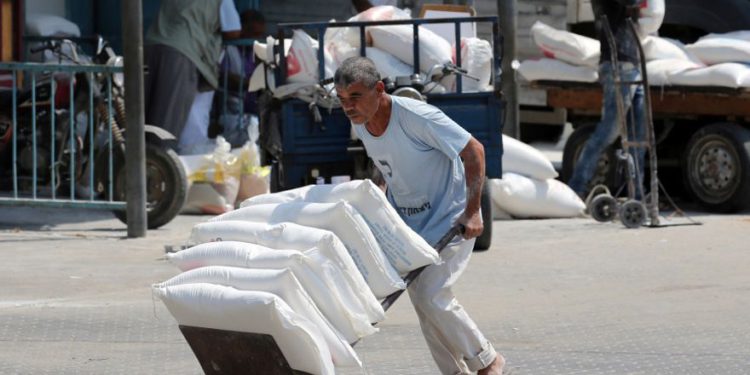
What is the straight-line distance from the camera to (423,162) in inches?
264

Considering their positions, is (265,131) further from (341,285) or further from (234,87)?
(341,285)

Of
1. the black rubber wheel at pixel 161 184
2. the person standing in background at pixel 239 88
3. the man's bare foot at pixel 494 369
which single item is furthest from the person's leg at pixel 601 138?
the man's bare foot at pixel 494 369

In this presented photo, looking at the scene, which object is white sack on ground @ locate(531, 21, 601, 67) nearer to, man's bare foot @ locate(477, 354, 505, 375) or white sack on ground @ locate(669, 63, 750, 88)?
white sack on ground @ locate(669, 63, 750, 88)

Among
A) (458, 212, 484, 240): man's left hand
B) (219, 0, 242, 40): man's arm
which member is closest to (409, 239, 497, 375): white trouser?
(458, 212, 484, 240): man's left hand

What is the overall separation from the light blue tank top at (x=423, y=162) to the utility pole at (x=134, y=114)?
17.4ft

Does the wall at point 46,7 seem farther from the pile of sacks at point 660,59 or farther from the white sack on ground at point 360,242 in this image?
the white sack on ground at point 360,242

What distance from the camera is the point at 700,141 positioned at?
45.8 feet

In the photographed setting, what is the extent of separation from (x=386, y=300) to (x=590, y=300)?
360 cm

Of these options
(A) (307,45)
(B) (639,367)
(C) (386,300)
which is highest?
(A) (307,45)

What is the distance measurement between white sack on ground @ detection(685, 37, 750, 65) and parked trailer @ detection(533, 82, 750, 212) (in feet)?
1.38

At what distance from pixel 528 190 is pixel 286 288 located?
7.84 metres

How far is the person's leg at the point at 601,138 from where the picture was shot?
13.6 meters

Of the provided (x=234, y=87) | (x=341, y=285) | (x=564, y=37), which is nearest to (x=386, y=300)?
(x=341, y=285)

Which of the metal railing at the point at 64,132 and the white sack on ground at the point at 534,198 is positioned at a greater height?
the metal railing at the point at 64,132
